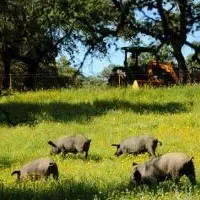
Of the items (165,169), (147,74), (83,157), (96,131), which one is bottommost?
(83,157)

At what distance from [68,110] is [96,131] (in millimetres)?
5359

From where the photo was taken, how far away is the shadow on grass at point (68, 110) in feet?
85.5

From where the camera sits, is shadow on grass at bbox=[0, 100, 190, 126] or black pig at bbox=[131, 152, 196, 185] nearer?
black pig at bbox=[131, 152, 196, 185]

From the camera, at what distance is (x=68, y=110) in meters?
27.8

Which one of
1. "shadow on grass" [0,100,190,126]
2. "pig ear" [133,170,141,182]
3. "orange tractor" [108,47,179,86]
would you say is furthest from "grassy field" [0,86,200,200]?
"orange tractor" [108,47,179,86]

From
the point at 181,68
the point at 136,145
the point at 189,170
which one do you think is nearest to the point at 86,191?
the point at 189,170

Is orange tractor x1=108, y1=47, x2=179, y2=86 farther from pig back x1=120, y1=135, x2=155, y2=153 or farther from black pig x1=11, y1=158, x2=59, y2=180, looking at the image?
black pig x1=11, y1=158, x2=59, y2=180

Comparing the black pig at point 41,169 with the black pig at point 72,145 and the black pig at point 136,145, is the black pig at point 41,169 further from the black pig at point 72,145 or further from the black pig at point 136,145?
the black pig at point 136,145

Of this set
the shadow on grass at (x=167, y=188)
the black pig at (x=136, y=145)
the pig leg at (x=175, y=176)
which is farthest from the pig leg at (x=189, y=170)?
the black pig at (x=136, y=145)

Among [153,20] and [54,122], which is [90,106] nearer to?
[54,122]

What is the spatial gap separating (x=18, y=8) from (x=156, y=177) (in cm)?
3276

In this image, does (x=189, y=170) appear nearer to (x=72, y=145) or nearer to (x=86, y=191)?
(x=86, y=191)

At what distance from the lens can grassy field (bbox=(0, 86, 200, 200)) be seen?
10.7 meters

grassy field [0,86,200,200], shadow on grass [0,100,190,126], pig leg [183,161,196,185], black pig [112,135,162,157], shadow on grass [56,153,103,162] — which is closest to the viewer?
grassy field [0,86,200,200]
